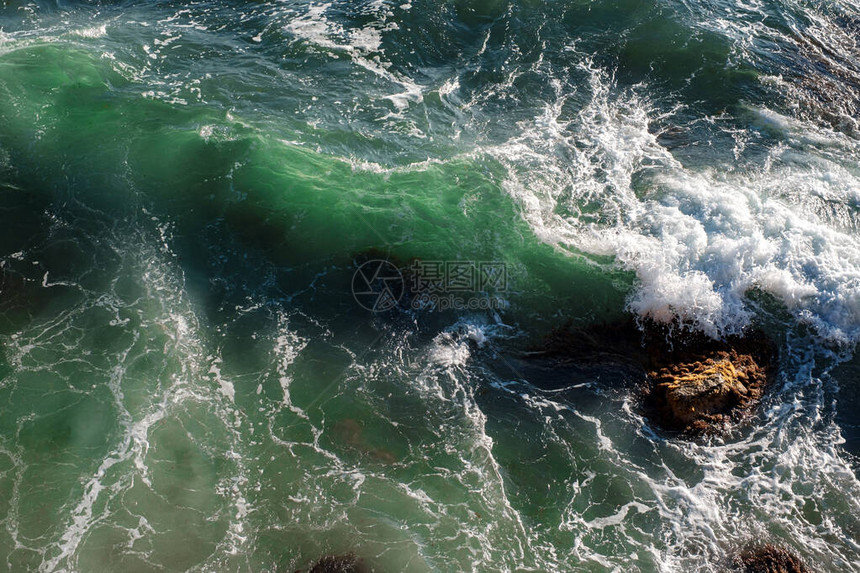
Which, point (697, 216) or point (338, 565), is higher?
point (697, 216)

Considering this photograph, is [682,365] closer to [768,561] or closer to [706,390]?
[706,390]

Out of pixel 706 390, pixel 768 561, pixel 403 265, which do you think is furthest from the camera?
pixel 403 265

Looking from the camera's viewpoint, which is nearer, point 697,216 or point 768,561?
point 768,561

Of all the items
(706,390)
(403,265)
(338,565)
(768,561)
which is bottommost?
(338,565)

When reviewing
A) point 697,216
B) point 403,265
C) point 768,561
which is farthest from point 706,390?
point 403,265

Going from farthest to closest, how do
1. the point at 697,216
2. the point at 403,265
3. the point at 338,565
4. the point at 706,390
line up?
the point at 697,216 → the point at 403,265 → the point at 706,390 → the point at 338,565

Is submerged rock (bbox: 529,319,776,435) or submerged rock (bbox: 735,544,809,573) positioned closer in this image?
submerged rock (bbox: 735,544,809,573)

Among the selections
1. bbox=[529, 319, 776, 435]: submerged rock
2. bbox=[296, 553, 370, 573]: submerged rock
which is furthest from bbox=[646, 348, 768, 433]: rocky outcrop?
bbox=[296, 553, 370, 573]: submerged rock

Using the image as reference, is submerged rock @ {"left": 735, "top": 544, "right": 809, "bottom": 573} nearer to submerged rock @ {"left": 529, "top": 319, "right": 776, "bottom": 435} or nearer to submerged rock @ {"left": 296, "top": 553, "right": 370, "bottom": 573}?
submerged rock @ {"left": 529, "top": 319, "right": 776, "bottom": 435}
